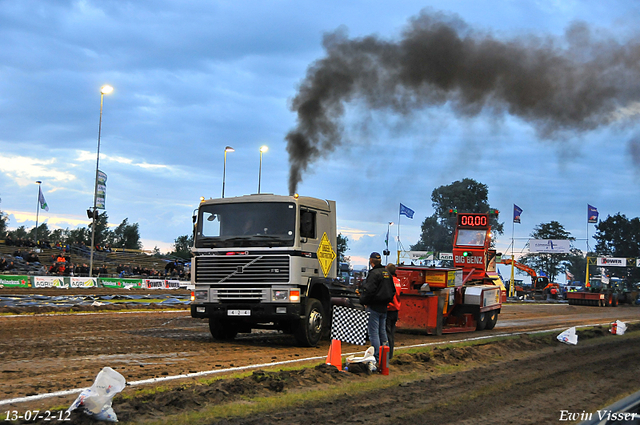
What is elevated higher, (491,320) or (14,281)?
(14,281)

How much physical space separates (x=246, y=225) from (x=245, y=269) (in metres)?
0.95

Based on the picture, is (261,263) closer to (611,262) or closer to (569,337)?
(569,337)

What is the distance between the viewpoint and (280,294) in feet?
40.6

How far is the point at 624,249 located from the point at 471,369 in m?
125

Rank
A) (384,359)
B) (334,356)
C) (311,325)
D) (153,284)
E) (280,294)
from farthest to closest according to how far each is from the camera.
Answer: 1. (153,284)
2. (311,325)
3. (280,294)
4. (384,359)
5. (334,356)

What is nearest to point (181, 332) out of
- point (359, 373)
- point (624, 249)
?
point (359, 373)

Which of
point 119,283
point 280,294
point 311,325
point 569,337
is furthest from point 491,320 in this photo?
point 119,283

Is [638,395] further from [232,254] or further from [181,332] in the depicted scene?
[181,332]

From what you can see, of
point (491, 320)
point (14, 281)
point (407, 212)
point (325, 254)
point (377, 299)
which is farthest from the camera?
point (407, 212)

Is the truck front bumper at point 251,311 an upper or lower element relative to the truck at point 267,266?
lower

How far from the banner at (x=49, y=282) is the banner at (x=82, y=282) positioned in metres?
0.47

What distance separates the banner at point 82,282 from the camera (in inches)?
1309

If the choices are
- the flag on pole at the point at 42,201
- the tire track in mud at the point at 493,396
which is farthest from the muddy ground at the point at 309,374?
the flag on pole at the point at 42,201

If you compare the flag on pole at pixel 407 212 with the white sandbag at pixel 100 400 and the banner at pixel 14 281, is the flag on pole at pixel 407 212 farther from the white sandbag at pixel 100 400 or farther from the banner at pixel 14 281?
the white sandbag at pixel 100 400
